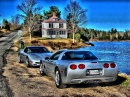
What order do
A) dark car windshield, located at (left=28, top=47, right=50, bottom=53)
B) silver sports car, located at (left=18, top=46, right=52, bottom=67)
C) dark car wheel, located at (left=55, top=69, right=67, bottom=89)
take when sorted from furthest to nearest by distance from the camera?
dark car windshield, located at (left=28, top=47, right=50, bottom=53) < silver sports car, located at (left=18, top=46, right=52, bottom=67) < dark car wheel, located at (left=55, top=69, right=67, bottom=89)

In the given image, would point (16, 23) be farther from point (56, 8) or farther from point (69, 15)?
point (69, 15)

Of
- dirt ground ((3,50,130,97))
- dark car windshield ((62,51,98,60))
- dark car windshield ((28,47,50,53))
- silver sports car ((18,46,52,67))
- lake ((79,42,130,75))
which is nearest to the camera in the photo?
dirt ground ((3,50,130,97))

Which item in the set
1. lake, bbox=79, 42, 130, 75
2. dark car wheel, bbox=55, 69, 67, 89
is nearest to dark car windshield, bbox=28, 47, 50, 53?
lake, bbox=79, 42, 130, 75

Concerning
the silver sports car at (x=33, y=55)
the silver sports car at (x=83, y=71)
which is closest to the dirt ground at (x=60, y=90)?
the silver sports car at (x=83, y=71)

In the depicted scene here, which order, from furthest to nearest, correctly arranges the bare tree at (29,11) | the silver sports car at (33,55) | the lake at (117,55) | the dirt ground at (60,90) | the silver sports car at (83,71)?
the bare tree at (29,11) < the lake at (117,55) < the silver sports car at (33,55) < the silver sports car at (83,71) < the dirt ground at (60,90)

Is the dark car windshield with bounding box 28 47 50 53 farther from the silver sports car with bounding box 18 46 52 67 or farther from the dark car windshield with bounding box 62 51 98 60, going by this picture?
the dark car windshield with bounding box 62 51 98 60

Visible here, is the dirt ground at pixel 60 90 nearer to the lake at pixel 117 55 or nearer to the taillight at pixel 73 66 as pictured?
the taillight at pixel 73 66

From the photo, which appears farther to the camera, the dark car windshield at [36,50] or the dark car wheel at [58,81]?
the dark car windshield at [36,50]

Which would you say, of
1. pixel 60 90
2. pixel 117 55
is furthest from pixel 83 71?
pixel 117 55

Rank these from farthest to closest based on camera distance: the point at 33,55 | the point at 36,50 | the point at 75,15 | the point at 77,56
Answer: the point at 75,15 < the point at 36,50 < the point at 33,55 < the point at 77,56

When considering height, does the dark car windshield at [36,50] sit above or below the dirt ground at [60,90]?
above

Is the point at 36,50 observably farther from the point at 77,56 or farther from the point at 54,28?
the point at 54,28

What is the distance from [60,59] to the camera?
10109 millimetres

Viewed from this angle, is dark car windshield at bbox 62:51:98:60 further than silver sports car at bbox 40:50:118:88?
Yes
